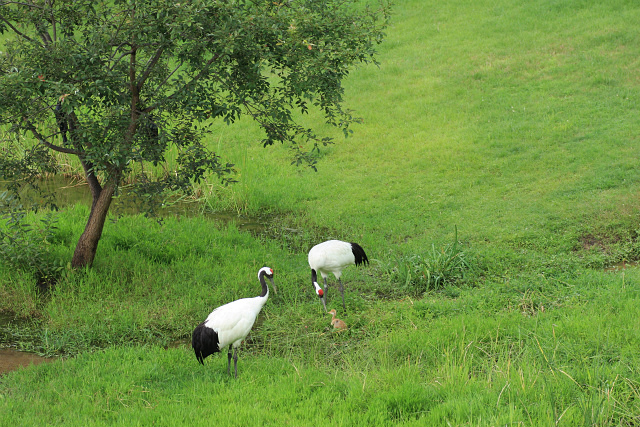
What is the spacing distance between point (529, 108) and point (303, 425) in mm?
14003

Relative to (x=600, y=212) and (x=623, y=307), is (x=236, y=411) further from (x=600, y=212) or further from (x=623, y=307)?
(x=600, y=212)

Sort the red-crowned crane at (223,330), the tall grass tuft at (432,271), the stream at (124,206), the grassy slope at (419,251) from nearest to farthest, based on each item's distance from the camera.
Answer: the grassy slope at (419,251)
the red-crowned crane at (223,330)
the tall grass tuft at (432,271)
the stream at (124,206)

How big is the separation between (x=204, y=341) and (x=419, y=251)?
17.1 ft

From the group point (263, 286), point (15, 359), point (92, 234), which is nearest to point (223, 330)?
point (263, 286)

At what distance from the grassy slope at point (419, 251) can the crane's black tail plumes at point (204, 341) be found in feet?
0.89

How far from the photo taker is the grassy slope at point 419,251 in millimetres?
5887

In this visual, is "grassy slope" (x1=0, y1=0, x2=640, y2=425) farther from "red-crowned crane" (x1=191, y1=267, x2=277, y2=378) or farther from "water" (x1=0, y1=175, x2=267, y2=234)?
"water" (x1=0, y1=175, x2=267, y2=234)

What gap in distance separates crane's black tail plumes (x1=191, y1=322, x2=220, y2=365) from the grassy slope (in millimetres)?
271

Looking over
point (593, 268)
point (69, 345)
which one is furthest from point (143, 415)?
point (593, 268)

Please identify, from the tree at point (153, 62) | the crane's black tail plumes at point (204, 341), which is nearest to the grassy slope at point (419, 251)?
the crane's black tail plumes at point (204, 341)

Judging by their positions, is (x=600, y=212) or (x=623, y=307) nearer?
(x=623, y=307)

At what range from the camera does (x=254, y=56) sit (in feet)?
28.5

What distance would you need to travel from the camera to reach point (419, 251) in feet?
36.6

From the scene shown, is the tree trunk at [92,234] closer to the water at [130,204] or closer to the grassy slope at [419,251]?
the grassy slope at [419,251]
